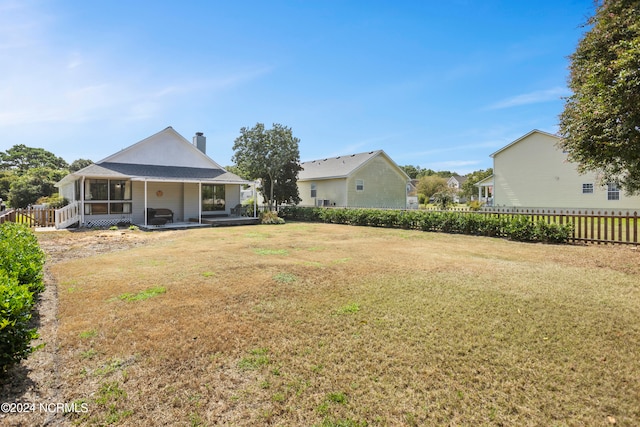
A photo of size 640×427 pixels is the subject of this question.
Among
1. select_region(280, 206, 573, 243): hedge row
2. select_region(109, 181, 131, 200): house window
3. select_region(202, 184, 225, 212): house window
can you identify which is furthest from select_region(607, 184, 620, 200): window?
select_region(109, 181, 131, 200): house window

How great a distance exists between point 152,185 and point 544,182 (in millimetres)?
25609

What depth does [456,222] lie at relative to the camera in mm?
13797

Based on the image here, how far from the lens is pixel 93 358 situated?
321cm

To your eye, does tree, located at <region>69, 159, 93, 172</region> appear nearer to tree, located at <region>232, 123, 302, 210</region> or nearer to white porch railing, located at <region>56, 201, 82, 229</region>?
tree, located at <region>232, 123, 302, 210</region>

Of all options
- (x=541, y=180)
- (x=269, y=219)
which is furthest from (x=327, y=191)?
(x=541, y=180)

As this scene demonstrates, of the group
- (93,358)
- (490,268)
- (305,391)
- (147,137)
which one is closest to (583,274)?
(490,268)

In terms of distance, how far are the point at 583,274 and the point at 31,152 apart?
7562 centimetres

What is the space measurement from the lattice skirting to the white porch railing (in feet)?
1.89

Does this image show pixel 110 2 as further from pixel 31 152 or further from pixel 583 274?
pixel 31 152

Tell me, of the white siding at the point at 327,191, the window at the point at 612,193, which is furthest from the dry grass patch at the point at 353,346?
the white siding at the point at 327,191

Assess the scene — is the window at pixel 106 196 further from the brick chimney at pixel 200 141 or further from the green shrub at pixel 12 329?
the green shrub at pixel 12 329

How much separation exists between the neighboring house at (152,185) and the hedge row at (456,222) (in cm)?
697

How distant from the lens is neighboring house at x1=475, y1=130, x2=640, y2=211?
19.7m

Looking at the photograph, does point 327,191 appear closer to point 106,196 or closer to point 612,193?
point 106,196
